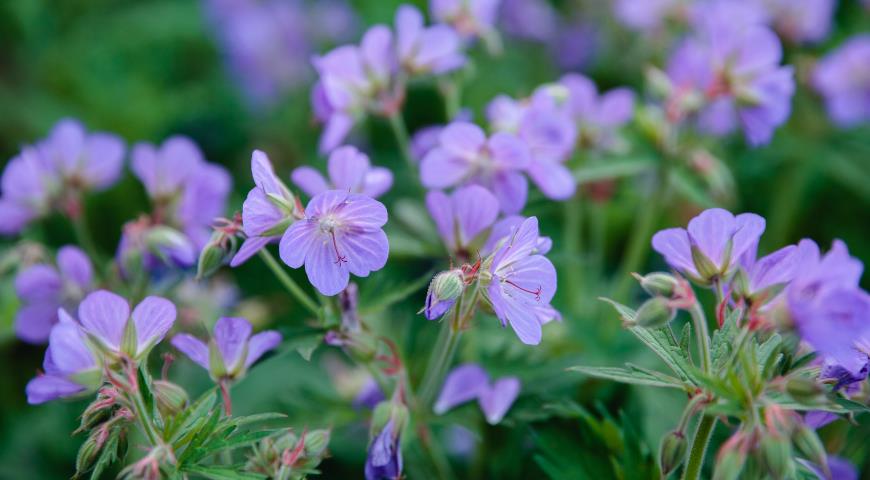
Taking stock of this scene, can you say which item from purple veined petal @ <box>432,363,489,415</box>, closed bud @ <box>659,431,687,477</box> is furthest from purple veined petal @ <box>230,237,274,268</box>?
closed bud @ <box>659,431,687,477</box>

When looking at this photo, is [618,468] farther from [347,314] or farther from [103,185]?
[103,185]

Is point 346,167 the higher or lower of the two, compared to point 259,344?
higher

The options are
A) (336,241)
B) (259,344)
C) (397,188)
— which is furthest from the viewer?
(397,188)

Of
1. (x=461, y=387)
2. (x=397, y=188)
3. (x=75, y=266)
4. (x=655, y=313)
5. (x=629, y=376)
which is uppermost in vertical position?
(x=655, y=313)

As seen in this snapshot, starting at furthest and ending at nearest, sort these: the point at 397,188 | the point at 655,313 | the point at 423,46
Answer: the point at 397,188 → the point at 423,46 → the point at 655,313

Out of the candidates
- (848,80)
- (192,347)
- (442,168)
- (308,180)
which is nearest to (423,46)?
(442,168)

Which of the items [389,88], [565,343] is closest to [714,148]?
[565,343]

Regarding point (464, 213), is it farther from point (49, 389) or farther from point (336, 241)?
point (49, 389)

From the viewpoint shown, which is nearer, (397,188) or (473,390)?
(473,390)
